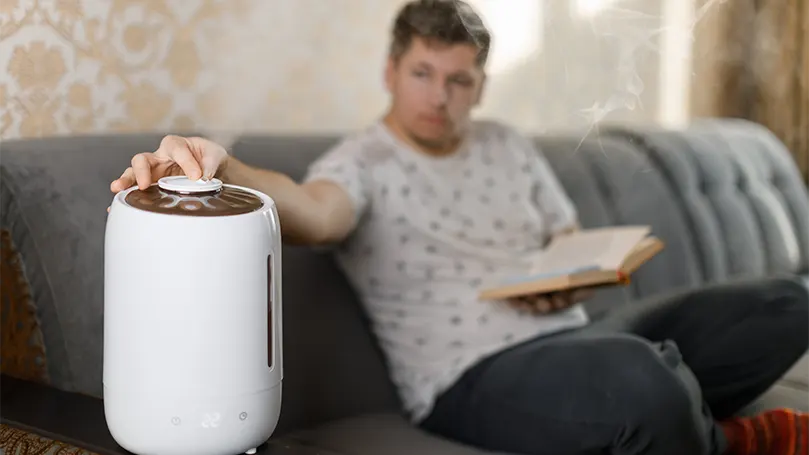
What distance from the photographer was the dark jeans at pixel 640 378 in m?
1.08

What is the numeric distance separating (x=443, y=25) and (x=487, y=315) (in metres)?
0.42

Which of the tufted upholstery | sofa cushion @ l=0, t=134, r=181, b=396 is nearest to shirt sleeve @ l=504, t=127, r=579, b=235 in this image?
the tufted upholstery

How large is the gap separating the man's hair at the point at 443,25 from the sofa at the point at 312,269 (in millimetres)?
252

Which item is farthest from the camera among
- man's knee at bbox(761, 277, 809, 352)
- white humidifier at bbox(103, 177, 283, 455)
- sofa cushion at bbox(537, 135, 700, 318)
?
sofa cushion at bbox(537, 135, 700, 318)

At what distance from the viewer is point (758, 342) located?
1359 mm

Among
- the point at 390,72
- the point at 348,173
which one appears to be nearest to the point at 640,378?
the point at 348,173

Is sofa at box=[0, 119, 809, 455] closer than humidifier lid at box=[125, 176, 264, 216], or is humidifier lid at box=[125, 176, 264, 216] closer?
humidifier lid at box=[125, 176, 264, 216]

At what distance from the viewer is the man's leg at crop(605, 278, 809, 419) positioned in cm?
136

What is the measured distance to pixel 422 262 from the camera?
134 cm

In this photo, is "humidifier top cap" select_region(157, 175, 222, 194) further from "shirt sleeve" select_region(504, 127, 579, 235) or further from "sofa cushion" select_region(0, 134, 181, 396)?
"shirt sleeve" select_region(504, 127, 579, 235)

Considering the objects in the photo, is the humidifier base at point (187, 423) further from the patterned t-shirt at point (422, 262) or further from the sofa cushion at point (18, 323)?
the patterned t-shirt at point (422, 262)

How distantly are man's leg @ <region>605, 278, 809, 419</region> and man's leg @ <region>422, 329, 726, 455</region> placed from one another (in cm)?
19

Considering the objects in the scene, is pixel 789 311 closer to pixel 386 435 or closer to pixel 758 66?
pixel 386 435

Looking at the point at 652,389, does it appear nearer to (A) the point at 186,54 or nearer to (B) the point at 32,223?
(B) the point at 32,223
